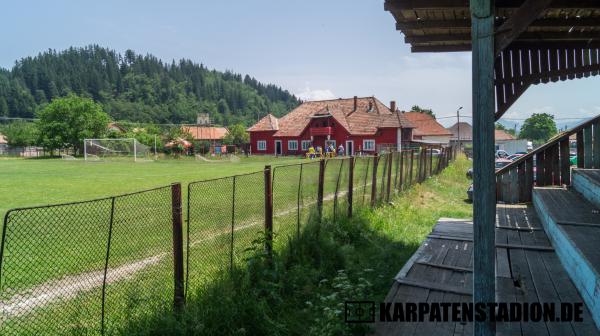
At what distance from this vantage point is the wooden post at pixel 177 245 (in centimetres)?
430

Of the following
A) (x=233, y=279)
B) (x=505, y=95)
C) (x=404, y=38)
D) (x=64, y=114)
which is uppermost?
(x=64, y=114)

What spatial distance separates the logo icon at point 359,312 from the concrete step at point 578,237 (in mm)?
1615

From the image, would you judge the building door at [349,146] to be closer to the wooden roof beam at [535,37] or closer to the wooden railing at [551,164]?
the wooden railing at [551,164]

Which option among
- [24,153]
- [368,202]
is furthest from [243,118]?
[368,202]

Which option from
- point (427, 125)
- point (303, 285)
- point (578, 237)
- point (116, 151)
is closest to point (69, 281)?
point (303, 285)

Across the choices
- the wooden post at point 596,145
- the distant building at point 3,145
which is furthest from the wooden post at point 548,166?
the distant building at point 3,145

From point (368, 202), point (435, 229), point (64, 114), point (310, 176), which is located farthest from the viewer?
point (64, 114)

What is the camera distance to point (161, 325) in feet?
12.5

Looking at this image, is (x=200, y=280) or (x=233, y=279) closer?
(x=233, y=279)

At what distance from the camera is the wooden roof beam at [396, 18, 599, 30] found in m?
4.32

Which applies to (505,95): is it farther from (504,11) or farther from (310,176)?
(310,176)

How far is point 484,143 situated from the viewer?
258 cm

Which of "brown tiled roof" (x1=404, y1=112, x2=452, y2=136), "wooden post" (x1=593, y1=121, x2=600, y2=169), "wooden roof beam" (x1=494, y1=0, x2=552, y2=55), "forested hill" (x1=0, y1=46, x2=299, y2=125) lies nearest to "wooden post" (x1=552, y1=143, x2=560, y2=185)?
"wooden post" (x1=593, y1=121, x2=600, y2=169)

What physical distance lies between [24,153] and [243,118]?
10203 cm
